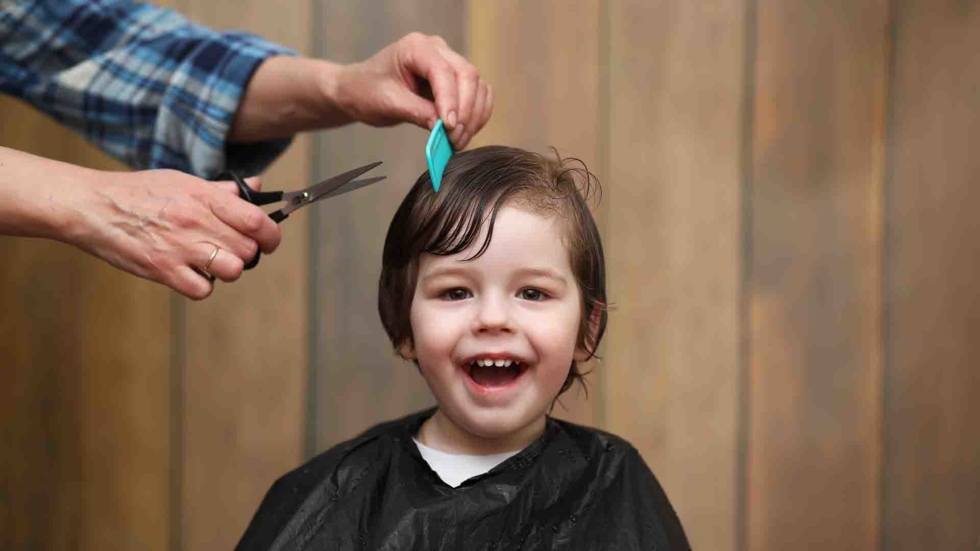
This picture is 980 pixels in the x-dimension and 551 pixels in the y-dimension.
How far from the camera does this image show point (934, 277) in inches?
64.8

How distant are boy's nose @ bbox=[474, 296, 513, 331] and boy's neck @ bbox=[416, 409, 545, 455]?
165 mm

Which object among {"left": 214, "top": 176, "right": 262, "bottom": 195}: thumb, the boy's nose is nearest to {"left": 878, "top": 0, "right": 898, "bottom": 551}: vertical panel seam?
the boy's nose

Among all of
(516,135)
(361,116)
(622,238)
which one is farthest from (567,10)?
(361,116)

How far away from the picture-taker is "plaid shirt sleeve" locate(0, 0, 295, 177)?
1419 mm

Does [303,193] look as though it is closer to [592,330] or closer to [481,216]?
[481,216]

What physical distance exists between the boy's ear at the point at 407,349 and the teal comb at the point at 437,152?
20 centimetres

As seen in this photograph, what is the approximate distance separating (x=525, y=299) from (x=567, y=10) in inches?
32.2

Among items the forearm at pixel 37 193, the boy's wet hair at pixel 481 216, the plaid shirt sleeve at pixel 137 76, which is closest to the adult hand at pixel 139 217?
the forearm at pixel 37 193

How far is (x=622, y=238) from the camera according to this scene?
1687 mm

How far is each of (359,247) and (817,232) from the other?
2.64ft

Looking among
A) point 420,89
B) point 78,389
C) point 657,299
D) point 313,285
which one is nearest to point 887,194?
point 657,299

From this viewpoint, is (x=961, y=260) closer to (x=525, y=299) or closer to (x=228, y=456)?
(x=525, y=299)

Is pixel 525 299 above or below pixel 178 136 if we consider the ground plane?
below

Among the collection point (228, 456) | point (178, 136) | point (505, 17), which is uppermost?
point (505, 17)
